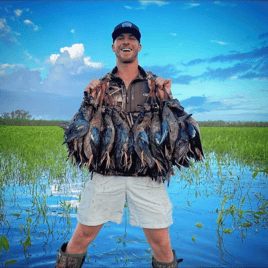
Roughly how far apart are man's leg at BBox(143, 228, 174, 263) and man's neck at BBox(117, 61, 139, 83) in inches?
61.5

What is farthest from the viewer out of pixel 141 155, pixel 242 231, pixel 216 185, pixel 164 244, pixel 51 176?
pixel 51 176

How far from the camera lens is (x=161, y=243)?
2.56 metres

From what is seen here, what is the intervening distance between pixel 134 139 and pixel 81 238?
1.12m

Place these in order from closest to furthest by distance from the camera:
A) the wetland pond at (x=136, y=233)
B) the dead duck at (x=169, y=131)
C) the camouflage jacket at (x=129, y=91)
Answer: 1. the dead duck at (x=169, y=131)
2. the camouflage jacket at (x=129, y=91)
3. the wetland pond at (x=136, y=233)

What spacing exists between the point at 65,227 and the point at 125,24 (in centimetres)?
289

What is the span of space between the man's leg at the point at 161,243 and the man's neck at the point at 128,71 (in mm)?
1562

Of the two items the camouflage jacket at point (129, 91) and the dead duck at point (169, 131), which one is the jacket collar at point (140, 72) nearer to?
the camouflage jacket at point (129, 91)

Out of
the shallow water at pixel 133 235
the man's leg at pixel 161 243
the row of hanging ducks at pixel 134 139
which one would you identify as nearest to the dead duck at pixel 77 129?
the row of hanging ducks at pixel 134 139

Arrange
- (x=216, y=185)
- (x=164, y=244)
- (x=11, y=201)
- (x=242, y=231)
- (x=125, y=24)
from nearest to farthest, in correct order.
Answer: (x=164, y=244)
(x=125, y=24)
(x=242, y=231)
(x=11, y=201)
(x=216, y=185)

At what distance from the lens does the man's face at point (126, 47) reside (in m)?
2.87

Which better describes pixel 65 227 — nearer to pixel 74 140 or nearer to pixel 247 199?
pixel 74 140

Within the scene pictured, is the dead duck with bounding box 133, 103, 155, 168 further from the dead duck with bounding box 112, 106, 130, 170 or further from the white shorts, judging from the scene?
the white shorts

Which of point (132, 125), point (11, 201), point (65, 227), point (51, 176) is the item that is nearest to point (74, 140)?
point (132, 125)

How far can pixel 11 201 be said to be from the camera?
4918 mm
